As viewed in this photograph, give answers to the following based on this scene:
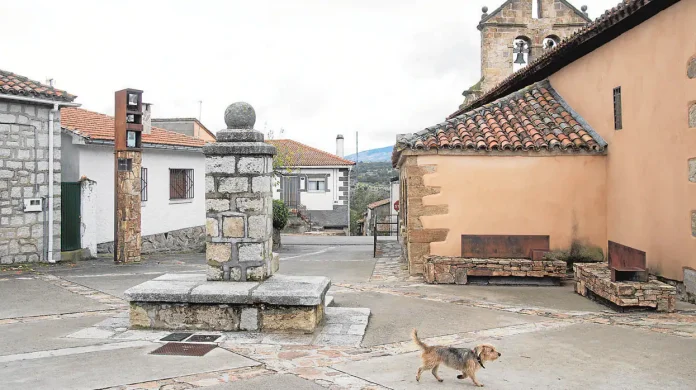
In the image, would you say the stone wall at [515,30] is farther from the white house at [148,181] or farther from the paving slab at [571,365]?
the paving slab at [571,365]

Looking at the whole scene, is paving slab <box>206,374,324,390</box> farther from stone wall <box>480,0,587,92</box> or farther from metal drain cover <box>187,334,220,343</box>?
stone wall <box>480,0,587,92</box>

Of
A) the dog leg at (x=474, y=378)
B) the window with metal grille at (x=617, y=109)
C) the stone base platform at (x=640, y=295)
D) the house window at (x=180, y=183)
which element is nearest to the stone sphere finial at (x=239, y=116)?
the dog leg at (x=474, y=378)

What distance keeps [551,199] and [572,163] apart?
2.56ft

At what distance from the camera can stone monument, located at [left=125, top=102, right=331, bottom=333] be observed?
664cm

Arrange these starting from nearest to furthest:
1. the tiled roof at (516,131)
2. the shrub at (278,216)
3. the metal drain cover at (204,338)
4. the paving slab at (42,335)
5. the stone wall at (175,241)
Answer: the paving slab at (42,335), the metal drain cover at (204,338), the tiled roof at (516,131), the stone wall at (175,241), the shrub at (278,216)

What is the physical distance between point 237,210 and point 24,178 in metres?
7.95

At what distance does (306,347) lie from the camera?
610cm

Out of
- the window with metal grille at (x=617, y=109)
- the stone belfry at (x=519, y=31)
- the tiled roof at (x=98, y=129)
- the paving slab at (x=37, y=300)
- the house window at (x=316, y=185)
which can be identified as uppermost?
the stone belfry at (x=519, y=31)

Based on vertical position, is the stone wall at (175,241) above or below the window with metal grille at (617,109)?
below

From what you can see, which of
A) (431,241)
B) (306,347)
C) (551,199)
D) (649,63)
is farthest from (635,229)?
(306,347)

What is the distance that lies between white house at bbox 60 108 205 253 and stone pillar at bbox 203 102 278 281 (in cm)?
850

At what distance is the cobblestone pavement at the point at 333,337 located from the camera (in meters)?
5.11

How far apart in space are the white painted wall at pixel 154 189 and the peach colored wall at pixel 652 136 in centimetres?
1179

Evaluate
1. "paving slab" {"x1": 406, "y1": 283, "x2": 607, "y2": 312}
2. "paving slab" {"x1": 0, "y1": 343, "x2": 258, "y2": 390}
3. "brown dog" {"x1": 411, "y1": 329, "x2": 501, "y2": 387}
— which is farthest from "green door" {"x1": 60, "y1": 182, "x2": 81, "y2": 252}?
"brown dog" {"x1": 411, "y1": 329, "x2": 501, "y2": 387}
